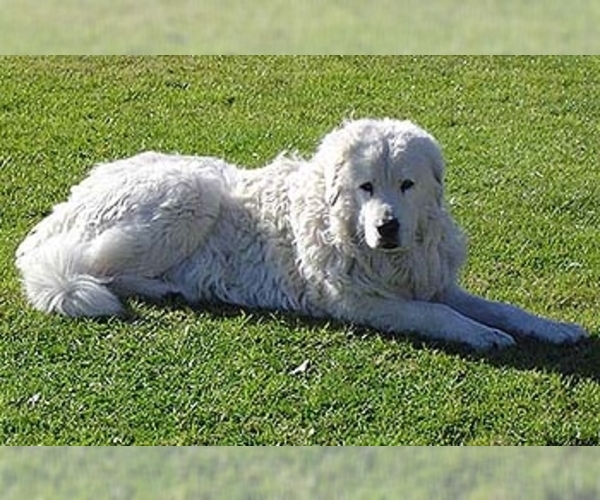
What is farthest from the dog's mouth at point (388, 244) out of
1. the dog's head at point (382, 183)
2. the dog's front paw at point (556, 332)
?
the dog's front paw at point (556, 332)

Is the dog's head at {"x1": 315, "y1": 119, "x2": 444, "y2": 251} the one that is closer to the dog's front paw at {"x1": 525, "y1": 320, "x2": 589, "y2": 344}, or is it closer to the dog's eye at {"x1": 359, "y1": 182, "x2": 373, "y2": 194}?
the dog's eye at {"x1": 359, "y1": 182, "x2": 373, "y2": 194}

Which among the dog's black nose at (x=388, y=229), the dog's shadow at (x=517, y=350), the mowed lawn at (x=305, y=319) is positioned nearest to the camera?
the mowed lawn at (x=305, y=319)

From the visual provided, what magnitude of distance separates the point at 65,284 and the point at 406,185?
195 cm

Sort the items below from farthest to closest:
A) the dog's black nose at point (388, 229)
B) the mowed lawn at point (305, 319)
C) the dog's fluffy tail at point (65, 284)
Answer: the dog's fluffy tail at point (65, 284), the dog's black nose at point (388, 229), the mowed lawn at point (305, 319)

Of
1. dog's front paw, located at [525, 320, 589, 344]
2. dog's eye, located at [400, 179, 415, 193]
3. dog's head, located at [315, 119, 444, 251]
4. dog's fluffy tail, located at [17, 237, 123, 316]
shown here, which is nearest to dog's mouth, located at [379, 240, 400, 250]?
dog's head, located at [315, 119, 444, 251]

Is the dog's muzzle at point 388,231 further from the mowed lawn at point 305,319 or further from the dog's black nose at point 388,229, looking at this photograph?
the mowed lawn at point 305,319

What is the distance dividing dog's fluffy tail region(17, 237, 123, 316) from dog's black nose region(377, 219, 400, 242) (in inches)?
62.2

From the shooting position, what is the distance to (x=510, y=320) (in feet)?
20.1

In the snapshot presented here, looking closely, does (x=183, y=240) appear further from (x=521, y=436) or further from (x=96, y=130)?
(x=96, y=130)

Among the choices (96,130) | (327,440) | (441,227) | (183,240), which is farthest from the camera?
(96,130)

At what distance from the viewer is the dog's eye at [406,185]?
5.89 metres

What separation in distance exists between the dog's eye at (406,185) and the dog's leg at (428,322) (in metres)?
0.64

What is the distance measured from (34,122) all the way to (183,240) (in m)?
6.13

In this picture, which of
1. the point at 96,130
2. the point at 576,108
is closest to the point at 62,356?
the point at 96,130
